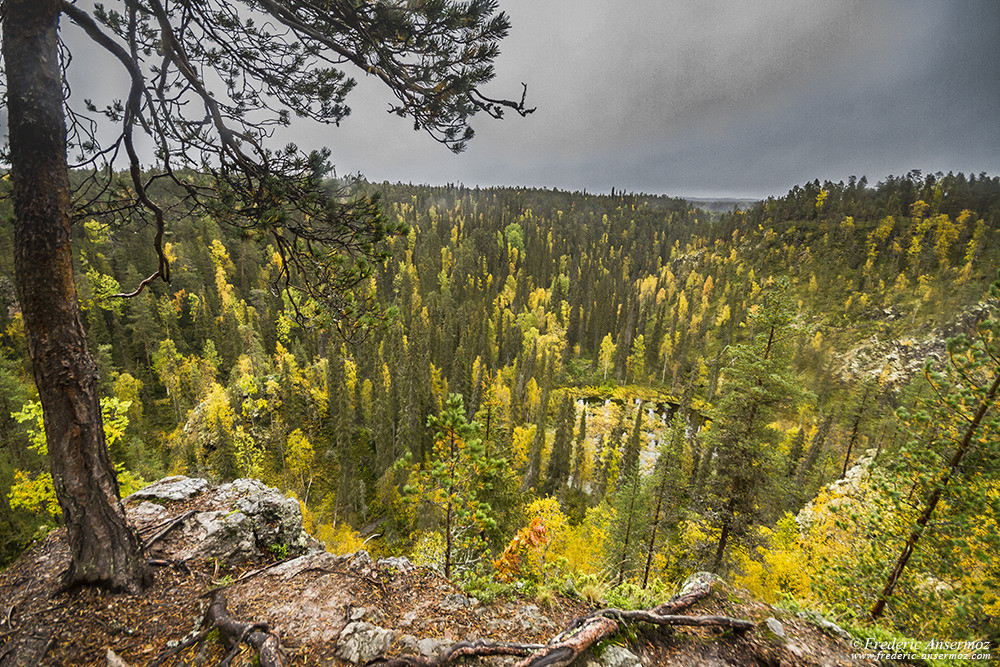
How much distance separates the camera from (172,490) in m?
6.80

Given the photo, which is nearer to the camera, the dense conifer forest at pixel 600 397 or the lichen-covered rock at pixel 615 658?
the lichen-covered rock at pixel 615 658

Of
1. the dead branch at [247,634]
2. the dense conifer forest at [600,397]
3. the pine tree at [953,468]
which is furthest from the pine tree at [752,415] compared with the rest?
the dead branch at [247,634]

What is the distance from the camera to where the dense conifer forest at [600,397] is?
7188 millimetres

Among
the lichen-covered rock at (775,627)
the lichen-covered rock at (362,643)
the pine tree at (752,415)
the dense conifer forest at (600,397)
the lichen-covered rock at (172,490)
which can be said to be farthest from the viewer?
the pine tree at (752,415)

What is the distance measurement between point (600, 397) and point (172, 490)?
7029 cm

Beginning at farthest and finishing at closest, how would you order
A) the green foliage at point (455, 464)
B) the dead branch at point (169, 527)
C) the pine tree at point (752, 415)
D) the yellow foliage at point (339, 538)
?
the yellow foliage at point (339, 538) → the pine tree at point (752, 415) → the green foliage at point (455, 464) → the dead branch at point (169, 527)

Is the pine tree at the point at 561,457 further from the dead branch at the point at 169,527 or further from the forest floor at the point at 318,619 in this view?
the dead branch at the point at 169,527

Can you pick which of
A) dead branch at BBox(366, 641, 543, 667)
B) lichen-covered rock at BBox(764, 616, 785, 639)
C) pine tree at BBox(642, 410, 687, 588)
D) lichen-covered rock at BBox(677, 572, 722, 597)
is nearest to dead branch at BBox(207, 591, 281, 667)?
dead branch at BBox(366, 641, 543, 667)

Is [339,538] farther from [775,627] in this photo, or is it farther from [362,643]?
[775,627]

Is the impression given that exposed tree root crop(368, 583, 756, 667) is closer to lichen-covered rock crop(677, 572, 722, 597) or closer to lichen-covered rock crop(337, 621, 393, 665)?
lichen-covered rock crop(337, 621, 393, 665)

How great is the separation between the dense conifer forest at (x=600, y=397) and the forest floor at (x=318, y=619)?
0.78 m

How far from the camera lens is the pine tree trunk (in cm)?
344

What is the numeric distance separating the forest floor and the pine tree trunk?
0.64 m

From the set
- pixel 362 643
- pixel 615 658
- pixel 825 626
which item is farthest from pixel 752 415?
Result: pixel 362 643
